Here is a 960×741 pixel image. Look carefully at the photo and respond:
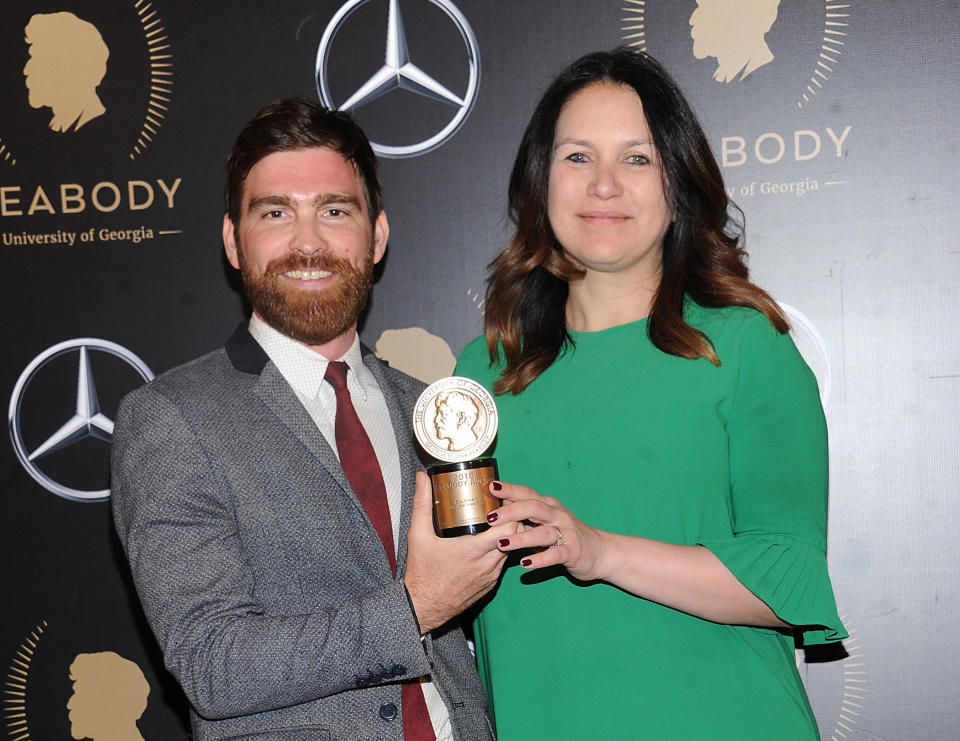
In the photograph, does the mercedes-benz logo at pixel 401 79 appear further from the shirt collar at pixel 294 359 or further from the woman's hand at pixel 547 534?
the woman's hand at pixel 547 534

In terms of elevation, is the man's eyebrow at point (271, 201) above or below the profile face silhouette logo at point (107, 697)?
above

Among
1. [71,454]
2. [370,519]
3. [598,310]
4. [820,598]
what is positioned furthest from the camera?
[71,454]

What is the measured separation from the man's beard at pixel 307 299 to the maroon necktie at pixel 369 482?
110 millimetres

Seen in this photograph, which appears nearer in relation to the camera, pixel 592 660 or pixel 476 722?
pixel 592 660

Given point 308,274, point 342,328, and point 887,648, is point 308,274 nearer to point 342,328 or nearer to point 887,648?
point 342,328

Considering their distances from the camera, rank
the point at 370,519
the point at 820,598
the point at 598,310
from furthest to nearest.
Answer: the point at 598,310
the point at 370,519
the point at 820,598

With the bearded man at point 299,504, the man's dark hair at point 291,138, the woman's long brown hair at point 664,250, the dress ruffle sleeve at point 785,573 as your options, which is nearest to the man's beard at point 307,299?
the bearded man at point 299,504

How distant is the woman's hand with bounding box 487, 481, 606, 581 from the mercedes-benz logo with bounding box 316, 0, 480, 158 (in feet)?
4.44

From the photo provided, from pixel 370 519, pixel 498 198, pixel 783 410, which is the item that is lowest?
pixel 370 519

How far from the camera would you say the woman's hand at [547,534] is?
5.81ft

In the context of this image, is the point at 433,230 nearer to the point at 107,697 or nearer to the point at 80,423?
the point at 80,423

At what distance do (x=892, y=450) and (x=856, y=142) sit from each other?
0.88 meters

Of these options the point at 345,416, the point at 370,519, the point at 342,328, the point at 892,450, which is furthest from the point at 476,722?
the point at 892,450

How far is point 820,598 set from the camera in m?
1.91
